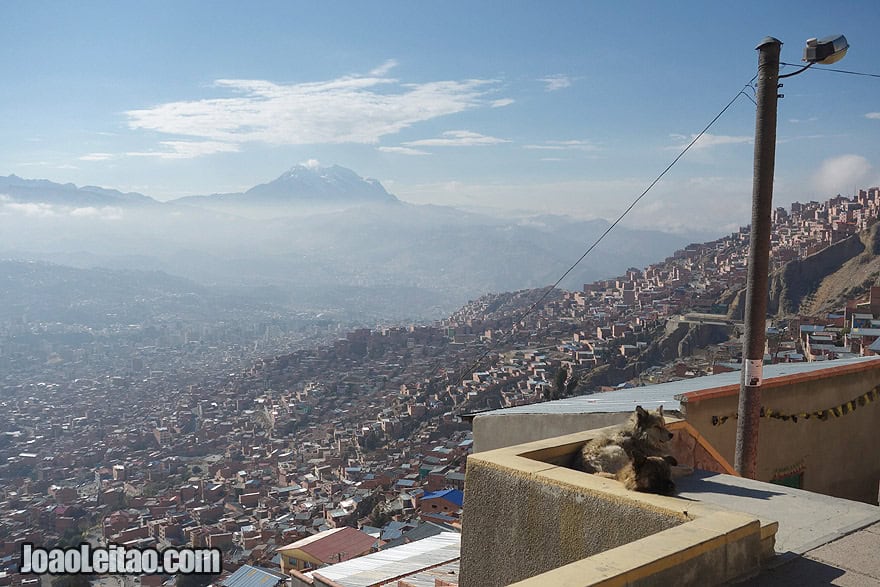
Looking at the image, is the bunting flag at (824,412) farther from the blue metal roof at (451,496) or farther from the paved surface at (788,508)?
the blue metal roof at (451,496)

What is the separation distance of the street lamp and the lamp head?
0.09 meters

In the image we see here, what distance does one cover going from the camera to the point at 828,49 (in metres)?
4.05

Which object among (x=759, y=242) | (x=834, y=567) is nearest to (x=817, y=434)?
(x=759, y=242)

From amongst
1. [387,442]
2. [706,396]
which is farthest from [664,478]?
[387,442]

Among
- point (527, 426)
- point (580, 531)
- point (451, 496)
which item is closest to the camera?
point (580, 531)

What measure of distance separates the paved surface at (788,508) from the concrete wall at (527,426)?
50.3 inches

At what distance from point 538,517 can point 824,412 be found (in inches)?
155

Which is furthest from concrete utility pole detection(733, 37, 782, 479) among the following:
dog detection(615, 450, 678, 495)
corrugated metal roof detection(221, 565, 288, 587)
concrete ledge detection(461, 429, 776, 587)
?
corrugated metal roof detection(221, 565, 288, 587)

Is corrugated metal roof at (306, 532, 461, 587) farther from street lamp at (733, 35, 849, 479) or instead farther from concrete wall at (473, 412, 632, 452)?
street lamp at (733, 35, 849, 479)

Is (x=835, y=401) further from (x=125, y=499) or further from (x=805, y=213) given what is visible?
(x=805, y=213)

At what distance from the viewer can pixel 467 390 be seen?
127ft

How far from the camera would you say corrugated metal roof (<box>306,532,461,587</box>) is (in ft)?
18.4

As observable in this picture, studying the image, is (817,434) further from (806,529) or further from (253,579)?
(253,579)

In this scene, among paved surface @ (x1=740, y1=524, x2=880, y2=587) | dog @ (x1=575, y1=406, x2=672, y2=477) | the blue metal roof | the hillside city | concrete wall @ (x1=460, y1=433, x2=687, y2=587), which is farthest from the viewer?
the hillside city
